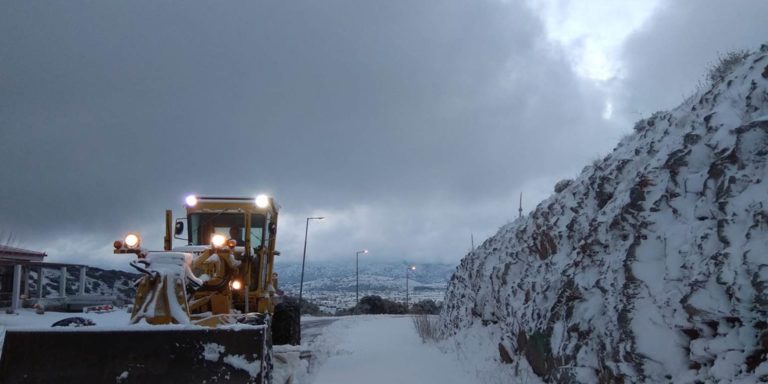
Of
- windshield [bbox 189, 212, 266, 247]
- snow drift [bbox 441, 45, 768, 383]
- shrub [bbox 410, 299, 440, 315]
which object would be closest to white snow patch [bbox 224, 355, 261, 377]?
snow drift [bbox 441, 45, 768, 383]

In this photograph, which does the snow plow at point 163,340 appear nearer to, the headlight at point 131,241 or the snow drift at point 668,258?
the headlight at point 131,241

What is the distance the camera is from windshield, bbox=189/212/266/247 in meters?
9.58

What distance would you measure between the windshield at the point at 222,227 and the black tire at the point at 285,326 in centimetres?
139

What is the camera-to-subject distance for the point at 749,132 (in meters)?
4.33

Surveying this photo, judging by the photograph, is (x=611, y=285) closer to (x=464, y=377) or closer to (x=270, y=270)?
(x=464, y=377)

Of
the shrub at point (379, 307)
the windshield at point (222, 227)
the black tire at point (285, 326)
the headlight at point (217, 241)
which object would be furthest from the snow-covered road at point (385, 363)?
the shrub at point (379, 307)

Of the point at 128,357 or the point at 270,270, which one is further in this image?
the point at 270,270

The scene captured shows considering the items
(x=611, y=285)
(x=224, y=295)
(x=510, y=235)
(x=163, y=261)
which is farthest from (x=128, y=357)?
(x=510, y=235)

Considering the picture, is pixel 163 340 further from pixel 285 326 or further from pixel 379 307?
pixel 379 307

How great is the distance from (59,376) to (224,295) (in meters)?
3.09

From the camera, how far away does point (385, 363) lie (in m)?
10.6

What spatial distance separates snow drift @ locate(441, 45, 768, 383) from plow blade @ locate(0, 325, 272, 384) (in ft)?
10.8

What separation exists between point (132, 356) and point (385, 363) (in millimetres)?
6307

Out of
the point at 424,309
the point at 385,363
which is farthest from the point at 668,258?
the point at 424,309
